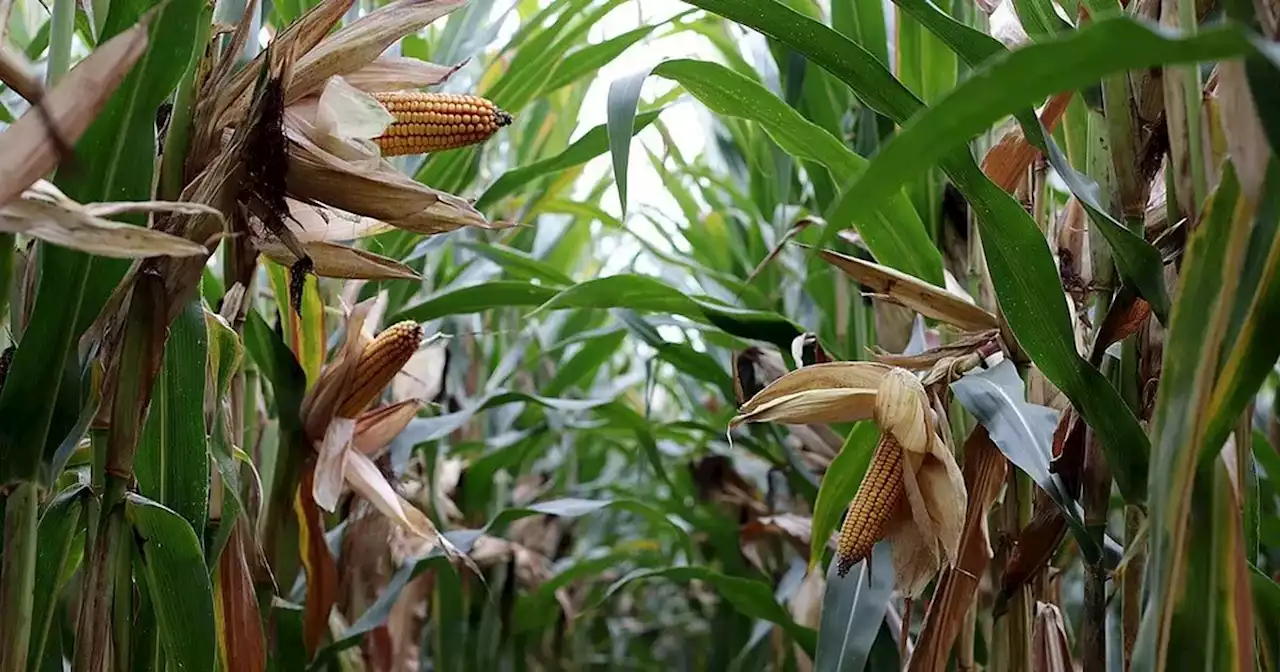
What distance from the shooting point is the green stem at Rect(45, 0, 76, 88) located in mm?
450

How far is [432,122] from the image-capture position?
499 mm

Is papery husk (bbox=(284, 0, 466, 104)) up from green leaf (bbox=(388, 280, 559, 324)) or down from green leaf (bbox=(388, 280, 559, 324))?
up

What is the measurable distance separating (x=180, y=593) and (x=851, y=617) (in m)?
0.40

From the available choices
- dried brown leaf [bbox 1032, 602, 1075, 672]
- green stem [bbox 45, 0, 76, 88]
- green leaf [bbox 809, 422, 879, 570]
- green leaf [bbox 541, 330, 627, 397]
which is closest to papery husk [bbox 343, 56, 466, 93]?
green stem [bbox 45, 0, 76, 88]

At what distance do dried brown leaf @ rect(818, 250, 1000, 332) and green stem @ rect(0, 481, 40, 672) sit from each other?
418 mm

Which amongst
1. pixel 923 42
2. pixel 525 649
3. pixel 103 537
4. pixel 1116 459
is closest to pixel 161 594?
pixel 103 537

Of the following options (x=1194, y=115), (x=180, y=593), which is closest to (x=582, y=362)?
(x=180, y=593)

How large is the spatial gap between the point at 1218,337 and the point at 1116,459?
14 centimetres

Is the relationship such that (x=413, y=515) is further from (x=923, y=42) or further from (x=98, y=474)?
(x=923, y=42)

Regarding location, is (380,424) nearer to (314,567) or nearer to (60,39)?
(314,567)

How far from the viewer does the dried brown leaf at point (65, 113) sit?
345 millimetres

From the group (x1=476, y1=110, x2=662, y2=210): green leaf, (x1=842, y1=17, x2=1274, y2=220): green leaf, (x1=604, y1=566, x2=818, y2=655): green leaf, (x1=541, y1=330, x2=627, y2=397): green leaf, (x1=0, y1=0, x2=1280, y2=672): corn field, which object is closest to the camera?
(x1=842, y1=17, x2=1274, y2=220): green leaf

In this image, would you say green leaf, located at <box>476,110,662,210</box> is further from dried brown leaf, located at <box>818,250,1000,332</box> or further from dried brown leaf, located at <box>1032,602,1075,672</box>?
dried brown leaf, located at <box>1032,602,1075,672</box>

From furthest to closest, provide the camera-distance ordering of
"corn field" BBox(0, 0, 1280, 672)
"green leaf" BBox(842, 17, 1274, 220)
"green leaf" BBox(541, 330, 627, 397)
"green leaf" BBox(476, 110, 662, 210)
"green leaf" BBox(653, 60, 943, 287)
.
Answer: "green leaf" BBox(541, 330, 627, 397)
"green leaf" BBox(476, 110, 662, 210)
"green leaf" BBox(653, 60, 943, 287)
"corn field" BBox(0, 0, 1280, 672)
"green leaf" BBox(842, 17, 1274, 220)
